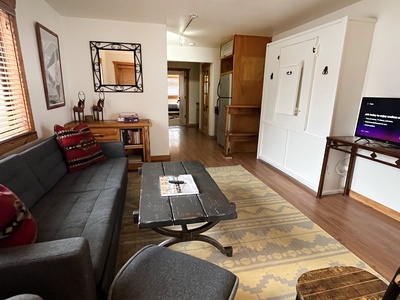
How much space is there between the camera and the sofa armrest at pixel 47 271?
34.5 inches

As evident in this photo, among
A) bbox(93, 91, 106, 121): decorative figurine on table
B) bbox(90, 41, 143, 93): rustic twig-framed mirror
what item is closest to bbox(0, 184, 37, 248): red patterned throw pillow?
bbox(93, 91, 106, 121): decorative figurine on table

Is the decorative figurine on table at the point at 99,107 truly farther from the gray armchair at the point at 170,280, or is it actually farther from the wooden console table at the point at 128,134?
the gray armchair at the point at 170,280

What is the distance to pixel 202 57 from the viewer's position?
5.72m

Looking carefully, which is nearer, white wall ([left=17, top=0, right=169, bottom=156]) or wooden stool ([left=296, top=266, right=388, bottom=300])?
wooden stool ([left=296, top=266, right=388, bottom=300])

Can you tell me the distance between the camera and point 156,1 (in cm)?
278

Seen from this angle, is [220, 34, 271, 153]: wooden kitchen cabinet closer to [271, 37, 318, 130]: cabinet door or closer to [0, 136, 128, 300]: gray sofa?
[271, 37, 318, 130]: cabinet door

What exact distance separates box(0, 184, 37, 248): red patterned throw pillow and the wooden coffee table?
55 cm

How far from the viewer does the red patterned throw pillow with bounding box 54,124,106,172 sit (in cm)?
233

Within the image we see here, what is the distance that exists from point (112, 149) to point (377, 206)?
3195 millimetres

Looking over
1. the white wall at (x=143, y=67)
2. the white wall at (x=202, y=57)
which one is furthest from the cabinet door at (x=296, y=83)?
the white wall at (x=202, y=57)

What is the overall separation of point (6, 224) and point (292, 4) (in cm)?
351

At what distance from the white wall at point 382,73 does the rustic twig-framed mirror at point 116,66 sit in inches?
123

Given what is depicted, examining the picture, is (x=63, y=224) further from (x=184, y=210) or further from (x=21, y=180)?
(x=184, y=210)

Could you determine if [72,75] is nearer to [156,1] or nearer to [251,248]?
[156,1]
